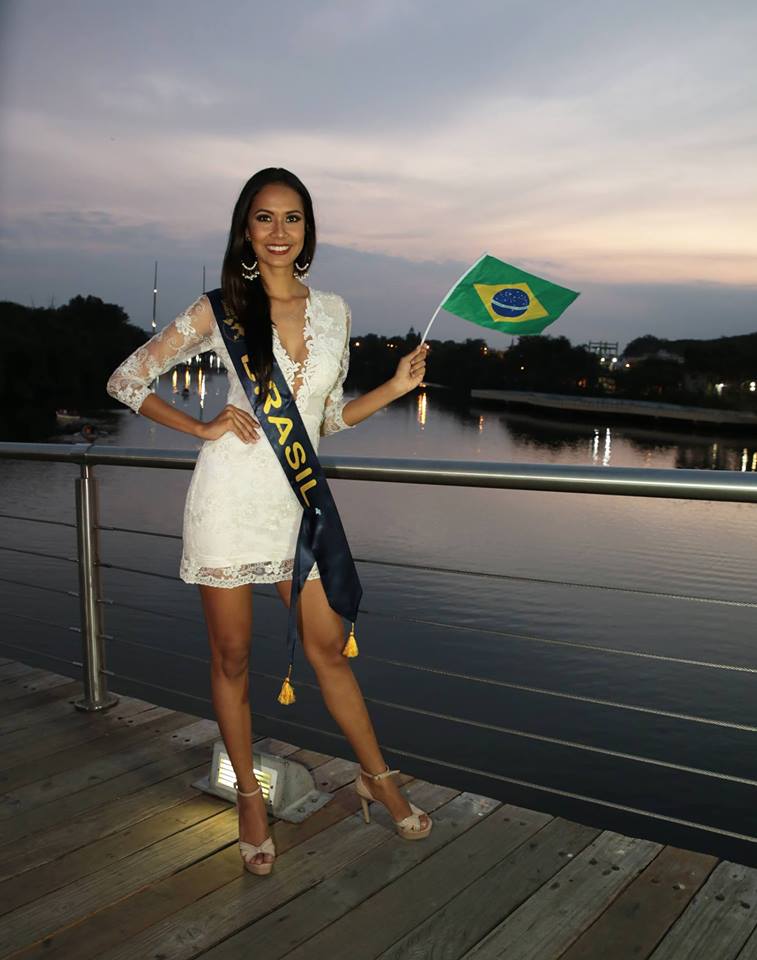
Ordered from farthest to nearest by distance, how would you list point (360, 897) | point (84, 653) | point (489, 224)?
point (489, 224)
point (84, 653)
point (360, 897)

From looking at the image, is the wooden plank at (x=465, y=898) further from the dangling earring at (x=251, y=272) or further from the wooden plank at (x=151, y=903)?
the dangling earring at (x=251, y=272)

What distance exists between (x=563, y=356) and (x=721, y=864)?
97.9 m

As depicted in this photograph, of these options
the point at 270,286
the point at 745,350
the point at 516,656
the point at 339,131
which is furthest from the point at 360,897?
the point at 745,350

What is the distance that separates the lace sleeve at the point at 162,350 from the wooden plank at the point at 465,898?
125cm

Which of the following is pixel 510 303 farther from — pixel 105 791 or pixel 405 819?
pixel 105 791

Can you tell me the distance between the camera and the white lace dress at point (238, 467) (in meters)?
1.93

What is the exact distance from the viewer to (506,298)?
6.27 feet

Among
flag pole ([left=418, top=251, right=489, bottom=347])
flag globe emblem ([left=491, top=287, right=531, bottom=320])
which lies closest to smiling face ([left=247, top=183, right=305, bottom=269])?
flag pole ([left=418, top=251, right=489, bottom=347])

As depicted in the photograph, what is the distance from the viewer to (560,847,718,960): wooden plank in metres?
1.68

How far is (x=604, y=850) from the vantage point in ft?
6.73

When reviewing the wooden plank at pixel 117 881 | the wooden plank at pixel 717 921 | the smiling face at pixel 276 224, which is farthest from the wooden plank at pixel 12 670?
the wooden plank at pixel 717 921

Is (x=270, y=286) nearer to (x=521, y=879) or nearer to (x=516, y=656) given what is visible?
(x=521, y=879)

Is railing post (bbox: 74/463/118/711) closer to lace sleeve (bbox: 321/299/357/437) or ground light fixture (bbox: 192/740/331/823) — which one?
ground light fixture (bbox: 192/740/331/823)

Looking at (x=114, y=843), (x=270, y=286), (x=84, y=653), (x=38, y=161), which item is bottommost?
(x=114, y=843)
